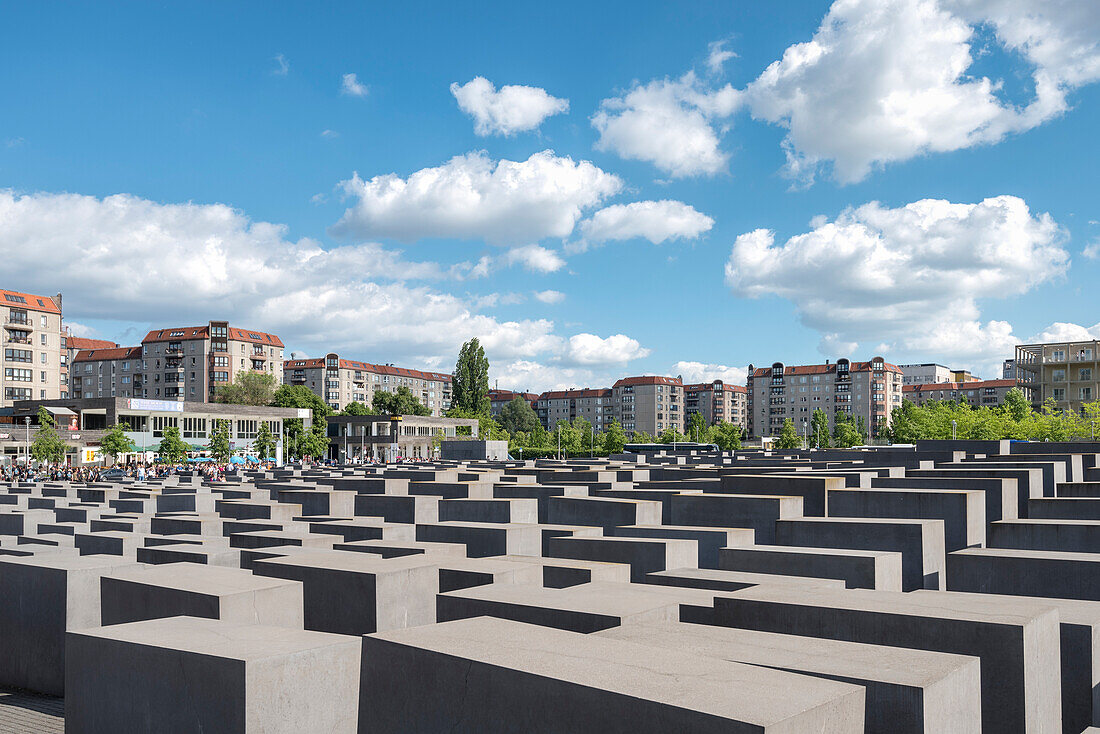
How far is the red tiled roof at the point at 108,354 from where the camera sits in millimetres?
123938

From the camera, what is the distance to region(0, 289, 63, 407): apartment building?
8700 cm

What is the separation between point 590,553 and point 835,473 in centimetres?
1322

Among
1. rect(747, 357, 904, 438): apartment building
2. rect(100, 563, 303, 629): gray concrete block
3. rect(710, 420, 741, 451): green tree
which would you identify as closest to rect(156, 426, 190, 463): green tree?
rect(100, 563, 303, 629): gray concrete block

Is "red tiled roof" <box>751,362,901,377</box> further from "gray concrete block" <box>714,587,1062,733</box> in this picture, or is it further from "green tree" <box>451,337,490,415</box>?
"gray concrete block" <box>714,587,1062,733</box>

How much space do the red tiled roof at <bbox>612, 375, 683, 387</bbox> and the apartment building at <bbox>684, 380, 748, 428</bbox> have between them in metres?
5.06

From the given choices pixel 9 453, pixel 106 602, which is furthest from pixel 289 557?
pixel 9 453

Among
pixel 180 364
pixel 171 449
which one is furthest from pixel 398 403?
pixel 171 449

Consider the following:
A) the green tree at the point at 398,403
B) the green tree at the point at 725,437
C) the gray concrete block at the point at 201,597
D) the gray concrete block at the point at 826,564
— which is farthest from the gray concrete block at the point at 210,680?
the green tree at the point at 725,437

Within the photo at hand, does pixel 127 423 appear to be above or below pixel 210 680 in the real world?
above

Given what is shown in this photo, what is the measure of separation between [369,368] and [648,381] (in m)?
53.4

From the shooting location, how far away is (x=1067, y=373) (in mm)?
96562

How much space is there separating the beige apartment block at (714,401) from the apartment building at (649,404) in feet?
19.2

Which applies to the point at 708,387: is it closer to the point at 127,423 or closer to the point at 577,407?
the point at 577,407

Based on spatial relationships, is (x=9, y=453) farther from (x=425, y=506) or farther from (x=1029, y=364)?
(x=1029, y=364)
